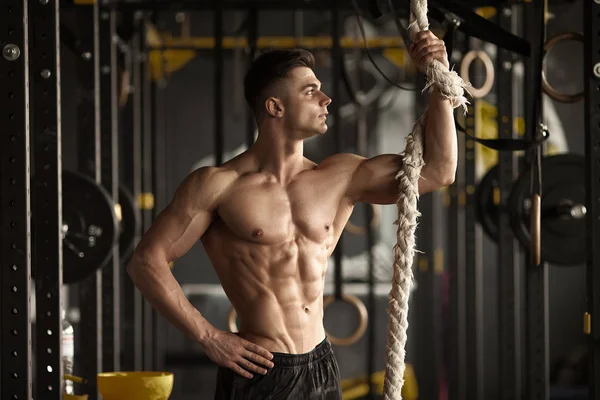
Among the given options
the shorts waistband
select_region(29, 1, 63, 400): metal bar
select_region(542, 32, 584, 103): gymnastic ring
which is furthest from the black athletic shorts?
select_region(542, 32, 584, 103): gymnastic ring

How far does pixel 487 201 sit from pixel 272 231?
2.79m

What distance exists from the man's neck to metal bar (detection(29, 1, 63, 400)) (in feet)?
3.04

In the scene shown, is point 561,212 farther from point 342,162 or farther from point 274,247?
point 274,247

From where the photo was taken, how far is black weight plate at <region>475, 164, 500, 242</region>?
207 inches

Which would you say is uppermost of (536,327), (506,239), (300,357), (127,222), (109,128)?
(109,128)

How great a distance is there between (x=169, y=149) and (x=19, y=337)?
5.41m

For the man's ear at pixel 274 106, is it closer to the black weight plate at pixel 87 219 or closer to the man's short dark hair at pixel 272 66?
the man's short dark hair at pixel 272 66

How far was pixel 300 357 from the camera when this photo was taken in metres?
2.77

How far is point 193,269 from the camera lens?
8.15 metres

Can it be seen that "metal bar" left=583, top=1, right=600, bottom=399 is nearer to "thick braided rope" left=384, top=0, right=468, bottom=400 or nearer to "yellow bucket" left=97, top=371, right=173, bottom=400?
"thick braided rope" left=384, top=0, right=468, bottom=400


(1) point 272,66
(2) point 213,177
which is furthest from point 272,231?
(1) point 272,66

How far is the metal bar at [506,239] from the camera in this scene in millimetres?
5023

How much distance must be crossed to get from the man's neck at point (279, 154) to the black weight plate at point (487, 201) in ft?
8.67

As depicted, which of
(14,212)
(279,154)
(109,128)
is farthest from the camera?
(109,128)
